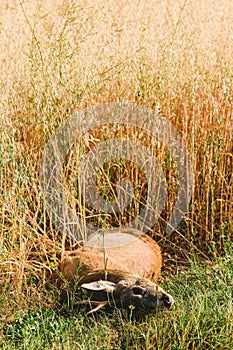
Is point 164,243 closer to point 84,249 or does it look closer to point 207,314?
point 84,249

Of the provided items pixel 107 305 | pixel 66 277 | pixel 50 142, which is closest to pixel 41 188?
pixel 50 142

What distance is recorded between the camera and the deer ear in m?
3.06

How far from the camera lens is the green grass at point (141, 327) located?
271 centimetres

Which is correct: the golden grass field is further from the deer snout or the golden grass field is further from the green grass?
the deer snout

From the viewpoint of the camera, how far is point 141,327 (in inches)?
114

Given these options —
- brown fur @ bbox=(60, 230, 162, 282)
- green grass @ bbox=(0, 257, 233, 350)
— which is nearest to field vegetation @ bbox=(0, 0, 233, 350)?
green grass @ bbox=(0, 257, 233, 350)

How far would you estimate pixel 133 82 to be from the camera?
4.30 m

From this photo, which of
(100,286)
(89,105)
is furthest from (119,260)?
(89,105)

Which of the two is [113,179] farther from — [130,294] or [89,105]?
[130,294]

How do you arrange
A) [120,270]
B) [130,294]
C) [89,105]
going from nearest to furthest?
[130,294]
[120,270]
[89,105]

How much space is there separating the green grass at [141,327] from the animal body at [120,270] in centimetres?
7

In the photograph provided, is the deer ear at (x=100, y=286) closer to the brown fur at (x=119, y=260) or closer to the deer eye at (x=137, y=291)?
the deer eye at (x=137, y=291)

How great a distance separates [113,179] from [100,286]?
1173 mm

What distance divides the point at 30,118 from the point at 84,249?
0.95 m
